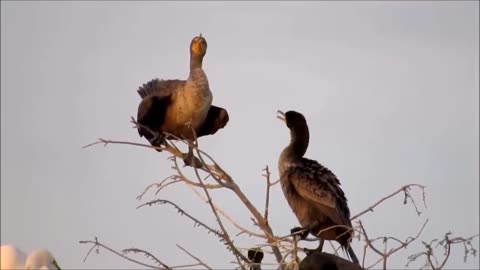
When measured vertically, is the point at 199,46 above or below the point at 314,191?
above

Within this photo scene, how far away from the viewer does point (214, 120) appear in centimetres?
653

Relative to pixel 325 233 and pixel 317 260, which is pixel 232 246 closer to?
pixel 317 260

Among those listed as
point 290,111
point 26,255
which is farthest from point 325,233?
point 26,255

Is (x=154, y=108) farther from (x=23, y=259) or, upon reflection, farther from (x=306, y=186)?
(x=23, y=259)

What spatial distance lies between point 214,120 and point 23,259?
3.09 meters

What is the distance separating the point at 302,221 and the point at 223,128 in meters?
1.77

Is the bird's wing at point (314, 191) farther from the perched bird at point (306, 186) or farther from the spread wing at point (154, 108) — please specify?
the spread wing at point (154, 108)

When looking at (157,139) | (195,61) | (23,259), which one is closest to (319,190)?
(157,139)

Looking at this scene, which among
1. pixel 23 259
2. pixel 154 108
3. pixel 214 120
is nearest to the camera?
→ pixel 154 108

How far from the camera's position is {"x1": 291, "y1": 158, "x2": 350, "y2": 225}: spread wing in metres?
4.85

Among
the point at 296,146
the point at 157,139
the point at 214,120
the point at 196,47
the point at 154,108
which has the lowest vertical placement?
the point at 296,146

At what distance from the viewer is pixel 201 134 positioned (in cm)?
639

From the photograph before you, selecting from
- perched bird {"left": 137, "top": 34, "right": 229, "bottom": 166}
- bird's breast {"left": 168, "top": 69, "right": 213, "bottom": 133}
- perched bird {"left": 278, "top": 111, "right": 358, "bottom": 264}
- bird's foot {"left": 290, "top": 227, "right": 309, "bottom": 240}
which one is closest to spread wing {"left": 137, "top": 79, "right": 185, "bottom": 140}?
perched bird {"left": 137, "top": 34, "right": 229, "bottom": 166}

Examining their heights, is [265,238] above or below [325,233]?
below
